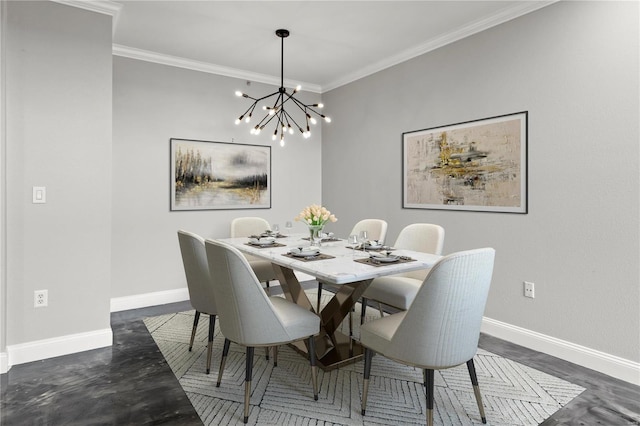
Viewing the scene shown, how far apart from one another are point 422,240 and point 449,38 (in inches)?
76.5

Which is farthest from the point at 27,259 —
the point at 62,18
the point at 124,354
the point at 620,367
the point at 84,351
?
the point at 620,367

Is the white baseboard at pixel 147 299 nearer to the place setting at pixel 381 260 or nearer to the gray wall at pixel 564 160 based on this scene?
the place setting at pixel 381 260

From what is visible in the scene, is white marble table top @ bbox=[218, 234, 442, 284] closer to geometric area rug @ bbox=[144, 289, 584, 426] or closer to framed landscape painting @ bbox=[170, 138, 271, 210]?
geometric area rug @ bbox=[144, 289, 584, 426]

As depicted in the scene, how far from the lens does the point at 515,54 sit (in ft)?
10.1

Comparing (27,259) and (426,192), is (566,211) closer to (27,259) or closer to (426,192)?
(426,192)

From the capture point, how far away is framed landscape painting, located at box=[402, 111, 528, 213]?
3.08m

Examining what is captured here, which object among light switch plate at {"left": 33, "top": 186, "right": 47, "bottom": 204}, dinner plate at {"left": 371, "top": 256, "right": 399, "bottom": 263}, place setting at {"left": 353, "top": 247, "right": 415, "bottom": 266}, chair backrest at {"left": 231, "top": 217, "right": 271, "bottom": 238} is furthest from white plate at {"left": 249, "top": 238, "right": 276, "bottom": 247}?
light switch plate at {"left": 33, "top": 186, "right": 47, "bottom": 204}

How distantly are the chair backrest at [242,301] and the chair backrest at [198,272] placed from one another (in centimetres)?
42

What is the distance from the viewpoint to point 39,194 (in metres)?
2.76

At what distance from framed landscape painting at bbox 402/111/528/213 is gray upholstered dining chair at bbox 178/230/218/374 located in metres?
2.33

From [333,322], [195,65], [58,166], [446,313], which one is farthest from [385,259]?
[195,65]

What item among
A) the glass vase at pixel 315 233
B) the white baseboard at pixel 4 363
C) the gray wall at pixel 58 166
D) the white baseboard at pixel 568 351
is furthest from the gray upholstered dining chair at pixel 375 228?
the white baseboard at pixel 4 363

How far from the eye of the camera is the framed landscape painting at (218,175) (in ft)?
13.8

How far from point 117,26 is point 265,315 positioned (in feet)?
9.88
